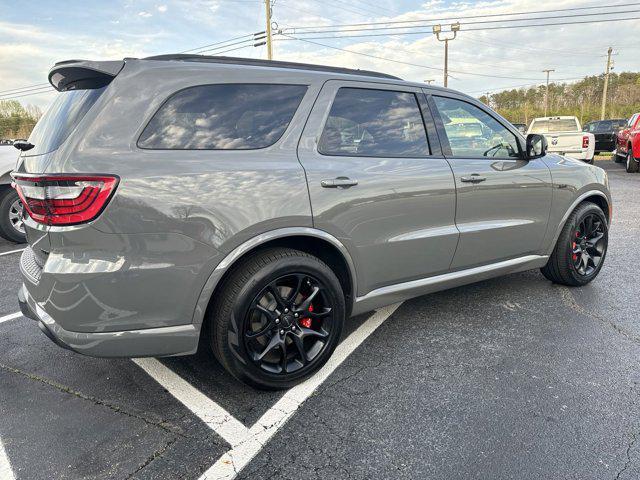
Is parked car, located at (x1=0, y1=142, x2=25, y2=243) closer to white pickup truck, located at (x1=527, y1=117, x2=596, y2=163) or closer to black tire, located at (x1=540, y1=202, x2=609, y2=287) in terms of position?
black tire, located at (x1=540, y1=202, x2=609, y2=287)

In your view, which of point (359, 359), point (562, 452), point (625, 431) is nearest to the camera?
point (562, 452)

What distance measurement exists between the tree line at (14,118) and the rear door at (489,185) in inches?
2574

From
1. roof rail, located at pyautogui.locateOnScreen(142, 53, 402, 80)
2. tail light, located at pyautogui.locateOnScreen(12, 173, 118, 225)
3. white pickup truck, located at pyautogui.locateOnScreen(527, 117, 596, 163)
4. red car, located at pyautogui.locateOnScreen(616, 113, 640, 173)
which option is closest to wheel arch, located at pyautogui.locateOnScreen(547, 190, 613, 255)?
roof rail, located at pyautogui.locateOnScreen(142, 53, 402, 80)

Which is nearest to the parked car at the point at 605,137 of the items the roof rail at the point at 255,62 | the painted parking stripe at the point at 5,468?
the roof rail at the point at 255,62

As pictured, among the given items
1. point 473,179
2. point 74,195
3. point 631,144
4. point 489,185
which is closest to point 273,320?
point 74,195

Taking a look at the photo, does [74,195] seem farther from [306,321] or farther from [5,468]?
[306,321]

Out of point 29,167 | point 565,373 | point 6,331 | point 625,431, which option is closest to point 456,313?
point 565,373

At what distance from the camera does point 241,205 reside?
2.30 metres

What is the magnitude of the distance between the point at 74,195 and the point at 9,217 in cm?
528

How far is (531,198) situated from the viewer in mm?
3686

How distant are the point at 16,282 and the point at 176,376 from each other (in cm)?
295

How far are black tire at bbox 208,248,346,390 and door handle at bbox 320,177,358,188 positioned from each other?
1.35 feet

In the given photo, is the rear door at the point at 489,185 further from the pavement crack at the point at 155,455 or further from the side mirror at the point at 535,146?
the pavement crack at the point at 155,455

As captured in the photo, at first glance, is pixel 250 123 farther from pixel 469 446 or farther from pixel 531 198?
pixel 531 198
